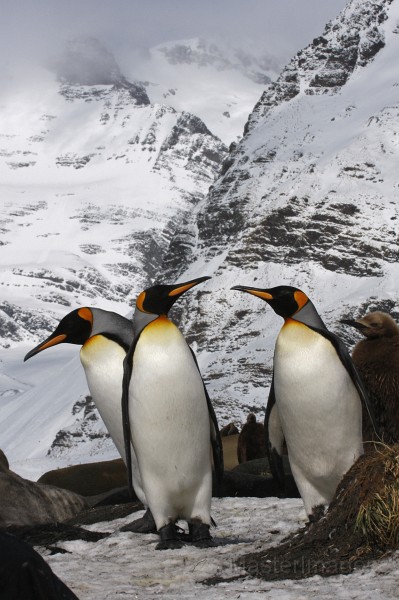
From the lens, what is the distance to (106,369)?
9.82m

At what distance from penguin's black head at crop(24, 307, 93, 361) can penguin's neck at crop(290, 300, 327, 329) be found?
2265 mm

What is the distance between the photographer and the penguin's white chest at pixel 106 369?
32.2ft

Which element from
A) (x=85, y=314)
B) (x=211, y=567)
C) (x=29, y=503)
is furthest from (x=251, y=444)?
(x=211, y=567)

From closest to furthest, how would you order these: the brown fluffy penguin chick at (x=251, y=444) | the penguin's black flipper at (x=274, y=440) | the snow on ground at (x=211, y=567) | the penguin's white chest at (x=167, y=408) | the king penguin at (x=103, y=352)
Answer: the snow on ground at (x=211, y=567)
the penguin's white chest at (x=167, y=408)
the penguin's black flipper at (x=274, y=440)
the king penguin at (x=103, y=352)
the brown fluffy penguin chick at (x=251, y=444)

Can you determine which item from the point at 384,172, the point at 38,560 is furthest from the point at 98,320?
the point at 384,172

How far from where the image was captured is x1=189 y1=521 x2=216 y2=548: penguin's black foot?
27.8 feet

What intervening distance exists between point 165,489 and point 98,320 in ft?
6.81

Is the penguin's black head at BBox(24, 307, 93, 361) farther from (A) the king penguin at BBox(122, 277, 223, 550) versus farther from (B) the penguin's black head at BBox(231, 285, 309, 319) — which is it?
(B) the penguin's black head at BBox(231, 285, 309, 319)

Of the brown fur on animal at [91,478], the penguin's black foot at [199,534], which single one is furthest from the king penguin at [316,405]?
the brown fur on animal at [91,478]

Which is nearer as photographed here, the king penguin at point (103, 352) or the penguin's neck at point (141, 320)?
the penguin's neck at point (141, 320)

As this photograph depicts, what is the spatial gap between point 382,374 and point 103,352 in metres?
2.65

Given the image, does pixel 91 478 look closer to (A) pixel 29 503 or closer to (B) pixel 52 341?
(A) pixel 29 503

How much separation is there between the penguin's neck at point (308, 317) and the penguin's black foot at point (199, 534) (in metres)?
1.93

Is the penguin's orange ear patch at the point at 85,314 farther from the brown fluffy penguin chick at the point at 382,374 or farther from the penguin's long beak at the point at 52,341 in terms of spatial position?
the brown fluffy penguin chick at the point at 382,374
